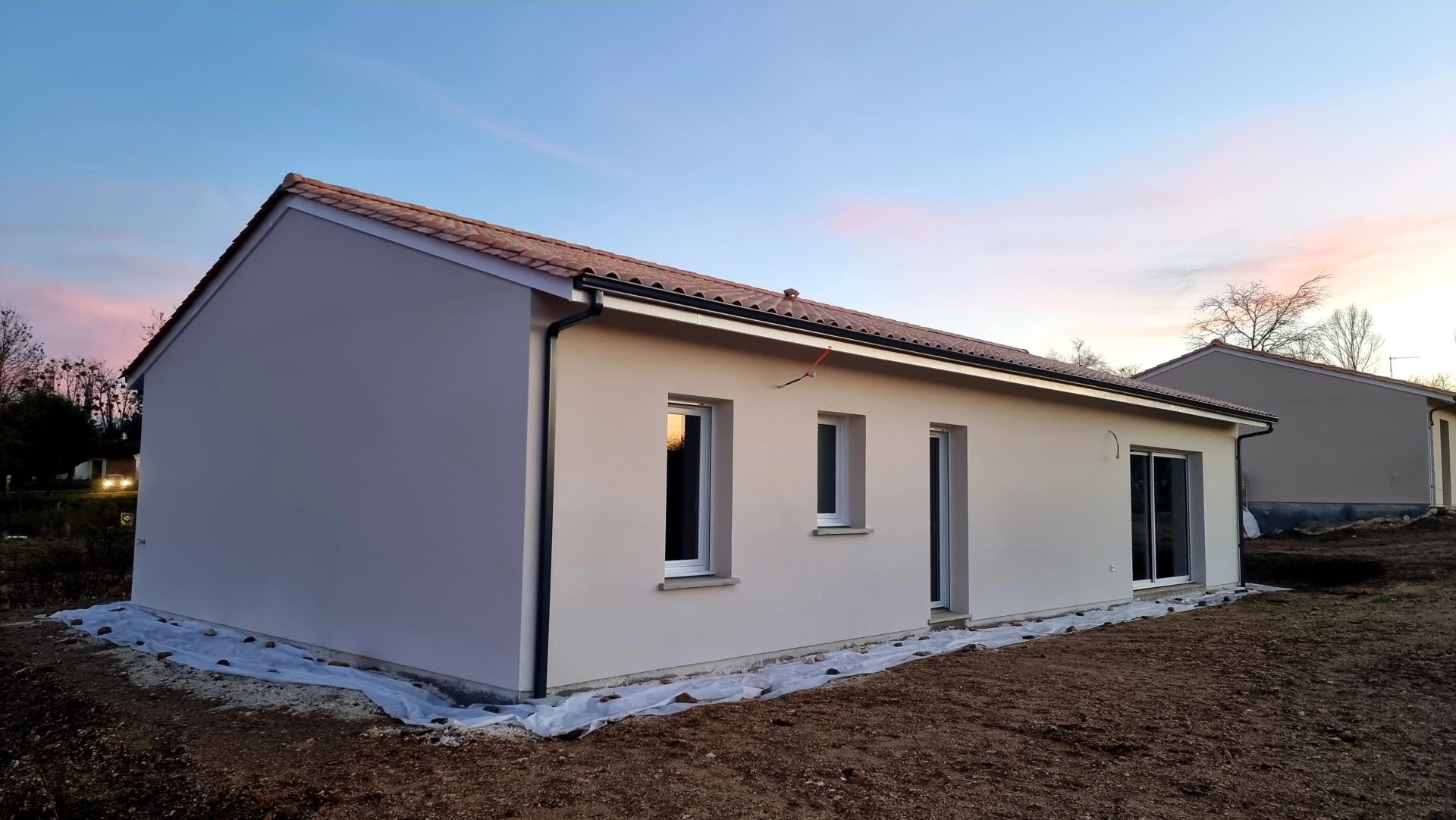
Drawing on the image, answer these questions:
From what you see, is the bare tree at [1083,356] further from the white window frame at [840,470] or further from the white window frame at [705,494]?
the white window frame at [705,494]

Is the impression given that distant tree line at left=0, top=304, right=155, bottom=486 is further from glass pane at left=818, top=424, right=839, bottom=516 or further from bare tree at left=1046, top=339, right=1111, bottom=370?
bare tree at left=1046, top=339, right=1111, bottom=370

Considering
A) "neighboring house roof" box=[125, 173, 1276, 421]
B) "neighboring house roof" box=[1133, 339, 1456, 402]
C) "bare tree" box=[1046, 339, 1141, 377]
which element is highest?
"bare tree" box=[1046, 339, 1141, 377]

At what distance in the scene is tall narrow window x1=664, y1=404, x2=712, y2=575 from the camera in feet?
22.2

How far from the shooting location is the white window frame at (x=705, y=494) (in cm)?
690

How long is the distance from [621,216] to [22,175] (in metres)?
9.95

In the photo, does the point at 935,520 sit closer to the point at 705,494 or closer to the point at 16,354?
the point at 705,494

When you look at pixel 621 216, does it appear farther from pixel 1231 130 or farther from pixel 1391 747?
pixel 1391 747

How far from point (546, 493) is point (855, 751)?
8.50 feet

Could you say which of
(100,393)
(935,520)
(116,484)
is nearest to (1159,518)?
(935,520)

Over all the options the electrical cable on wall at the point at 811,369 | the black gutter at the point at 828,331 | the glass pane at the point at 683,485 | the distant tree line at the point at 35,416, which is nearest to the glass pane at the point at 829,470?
the electrical cable on wall at the point at 811,369

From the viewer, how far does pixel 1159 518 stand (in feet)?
42.4

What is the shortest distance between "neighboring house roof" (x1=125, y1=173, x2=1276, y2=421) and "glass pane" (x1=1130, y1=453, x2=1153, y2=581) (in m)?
1.13

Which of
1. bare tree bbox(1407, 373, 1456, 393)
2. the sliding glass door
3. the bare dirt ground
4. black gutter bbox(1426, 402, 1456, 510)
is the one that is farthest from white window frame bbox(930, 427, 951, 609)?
bare tree bbox(1407, 373, 1456, 393)

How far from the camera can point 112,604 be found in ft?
33.4
